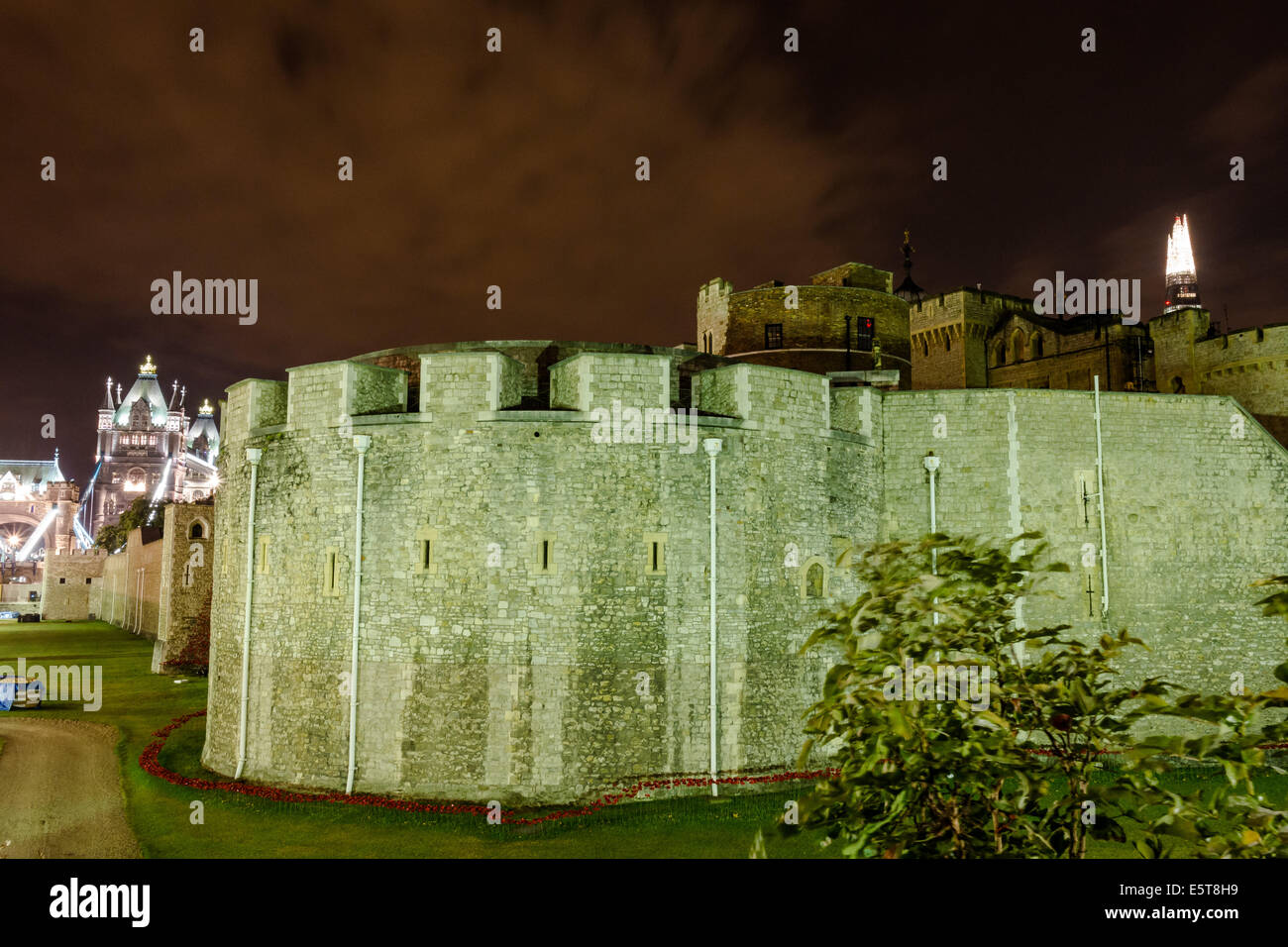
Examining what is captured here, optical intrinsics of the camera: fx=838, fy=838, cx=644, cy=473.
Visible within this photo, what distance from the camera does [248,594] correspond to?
1903 centimetres

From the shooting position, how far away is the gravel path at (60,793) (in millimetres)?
15086

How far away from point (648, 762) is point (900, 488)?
28.5 feet

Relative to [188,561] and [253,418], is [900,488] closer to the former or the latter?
[253,418]

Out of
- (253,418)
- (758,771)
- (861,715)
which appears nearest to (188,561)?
(253,418)

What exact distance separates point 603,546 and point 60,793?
527 inches

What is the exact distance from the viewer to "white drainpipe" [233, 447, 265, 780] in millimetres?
18500

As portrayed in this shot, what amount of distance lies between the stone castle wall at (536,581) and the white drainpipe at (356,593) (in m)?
0.15

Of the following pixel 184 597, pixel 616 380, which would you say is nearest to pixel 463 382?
pixel 616 380

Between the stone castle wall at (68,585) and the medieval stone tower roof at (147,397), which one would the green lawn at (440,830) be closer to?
the stone castle wall at (68,585)

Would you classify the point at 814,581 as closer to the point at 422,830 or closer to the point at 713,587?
the point at 713,587

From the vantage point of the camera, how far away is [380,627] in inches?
678

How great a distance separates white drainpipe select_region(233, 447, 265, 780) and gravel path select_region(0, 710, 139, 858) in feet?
7.87

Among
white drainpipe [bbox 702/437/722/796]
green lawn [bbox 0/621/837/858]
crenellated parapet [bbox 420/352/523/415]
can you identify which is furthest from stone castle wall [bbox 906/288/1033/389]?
green lawn [bbox 0/621/837/858]

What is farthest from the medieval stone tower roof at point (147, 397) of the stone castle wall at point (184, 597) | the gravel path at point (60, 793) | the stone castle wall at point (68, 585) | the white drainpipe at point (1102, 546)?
the white drainpipe at point (1102, 546)
